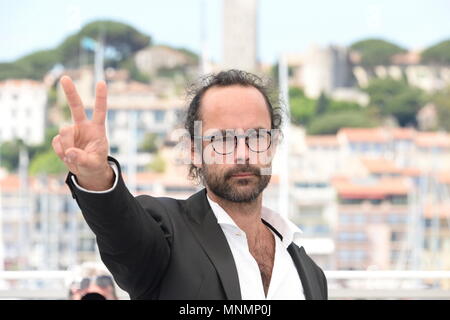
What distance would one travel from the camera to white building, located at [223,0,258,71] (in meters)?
36.6

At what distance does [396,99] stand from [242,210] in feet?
198

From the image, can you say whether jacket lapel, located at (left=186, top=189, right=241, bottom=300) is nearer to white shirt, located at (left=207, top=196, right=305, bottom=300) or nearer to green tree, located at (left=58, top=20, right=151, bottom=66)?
white shirt, located at (left=207, top=196, right=305, bottom=300)

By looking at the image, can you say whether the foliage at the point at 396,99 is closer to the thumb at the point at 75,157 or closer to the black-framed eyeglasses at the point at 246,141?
the black-framed eyeglasses at the point at 246,141

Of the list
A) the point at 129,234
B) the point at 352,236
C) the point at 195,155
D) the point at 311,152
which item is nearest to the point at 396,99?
the point at 311,152

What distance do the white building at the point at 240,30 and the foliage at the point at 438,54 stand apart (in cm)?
2326

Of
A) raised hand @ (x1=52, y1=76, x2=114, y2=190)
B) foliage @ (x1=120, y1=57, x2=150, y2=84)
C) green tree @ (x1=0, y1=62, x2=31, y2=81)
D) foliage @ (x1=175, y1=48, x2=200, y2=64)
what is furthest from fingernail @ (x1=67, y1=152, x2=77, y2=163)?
foliage @ (x1=175, y1=48, x2=200, y2=64)

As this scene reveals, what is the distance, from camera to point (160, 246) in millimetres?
1243

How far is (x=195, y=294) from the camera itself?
4.04ft

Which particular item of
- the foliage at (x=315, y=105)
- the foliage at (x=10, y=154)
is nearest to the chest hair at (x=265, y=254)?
the foliage at (x=10, y=154)

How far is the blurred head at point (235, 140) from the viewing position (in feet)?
4.26

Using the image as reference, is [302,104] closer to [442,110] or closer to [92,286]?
[442,110]

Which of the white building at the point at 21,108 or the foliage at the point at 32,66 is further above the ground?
the foliage at the point at 32,66

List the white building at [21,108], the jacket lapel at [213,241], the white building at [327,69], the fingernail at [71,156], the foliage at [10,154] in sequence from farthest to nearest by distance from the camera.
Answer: the white building at [327,69] < the white building at [21,108] < the foliage at [10,154] < the jacket lapel at [213,241] < the fingernail at [71,156]
